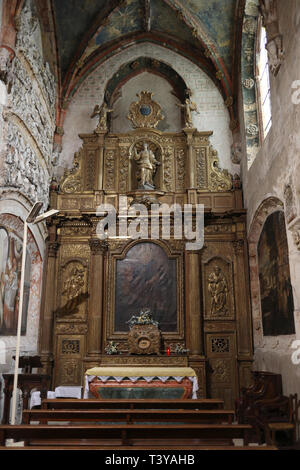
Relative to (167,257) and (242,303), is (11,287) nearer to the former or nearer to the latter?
(167,257)

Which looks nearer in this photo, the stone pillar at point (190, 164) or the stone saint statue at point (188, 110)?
the stone pillar at point (190, 164)

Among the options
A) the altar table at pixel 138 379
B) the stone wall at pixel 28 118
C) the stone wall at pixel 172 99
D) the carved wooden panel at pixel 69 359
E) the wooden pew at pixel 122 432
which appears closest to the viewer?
the wooden pew at pixel 122 432

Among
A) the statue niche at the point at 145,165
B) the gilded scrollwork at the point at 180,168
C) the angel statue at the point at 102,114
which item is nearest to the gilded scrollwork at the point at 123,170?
the statue niche at the point at 145,165

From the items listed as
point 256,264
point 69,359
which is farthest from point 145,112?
point 69,359

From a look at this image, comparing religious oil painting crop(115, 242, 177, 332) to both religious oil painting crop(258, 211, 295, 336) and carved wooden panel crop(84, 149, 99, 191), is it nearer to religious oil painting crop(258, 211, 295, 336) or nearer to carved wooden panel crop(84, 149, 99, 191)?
carved wooden panel crop(84, 149, 99, 191)

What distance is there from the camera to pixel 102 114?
13273 millimetres

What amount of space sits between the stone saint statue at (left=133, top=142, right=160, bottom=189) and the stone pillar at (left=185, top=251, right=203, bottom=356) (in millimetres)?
2332

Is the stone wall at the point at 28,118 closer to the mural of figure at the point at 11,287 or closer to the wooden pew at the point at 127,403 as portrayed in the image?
the mural of figure at the point at 11,287

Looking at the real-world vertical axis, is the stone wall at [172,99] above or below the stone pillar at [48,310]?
above

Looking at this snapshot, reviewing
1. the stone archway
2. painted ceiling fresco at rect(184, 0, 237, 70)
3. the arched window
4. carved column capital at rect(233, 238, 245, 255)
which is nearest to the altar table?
the stone archway

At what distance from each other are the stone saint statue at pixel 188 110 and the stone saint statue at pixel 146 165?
1.37 m

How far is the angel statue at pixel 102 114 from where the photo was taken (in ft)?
43.1

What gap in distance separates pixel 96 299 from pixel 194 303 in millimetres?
2544

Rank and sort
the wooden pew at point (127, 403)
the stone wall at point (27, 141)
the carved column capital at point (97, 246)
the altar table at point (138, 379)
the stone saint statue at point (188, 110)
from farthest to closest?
the stone saint statue at point (188, 110), the carved column capital at point (97, 246), the altar table at point (138, 379), the stone wall at point (27, 141), the wooden pew at point (127, 403)
